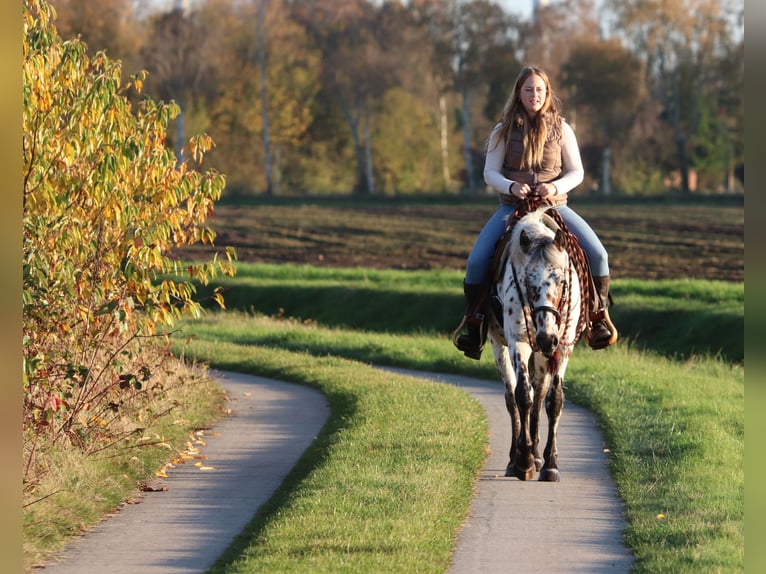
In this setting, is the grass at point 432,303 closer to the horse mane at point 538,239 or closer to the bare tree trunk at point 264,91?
the horse mane at point 538,239

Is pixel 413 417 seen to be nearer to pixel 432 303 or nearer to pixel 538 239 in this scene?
pixel 538 239

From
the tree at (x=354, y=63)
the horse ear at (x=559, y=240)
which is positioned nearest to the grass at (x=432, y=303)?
the horse ear at (x=559, y=240)

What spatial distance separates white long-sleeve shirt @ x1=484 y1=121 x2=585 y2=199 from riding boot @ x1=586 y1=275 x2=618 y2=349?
0.85 meters

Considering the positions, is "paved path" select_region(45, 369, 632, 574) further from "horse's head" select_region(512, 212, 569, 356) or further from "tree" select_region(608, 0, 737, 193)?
"tree" select_region(608, 0, 737, 193)

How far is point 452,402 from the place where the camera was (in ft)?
51.1

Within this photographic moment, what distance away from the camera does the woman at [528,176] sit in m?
→ 11.3

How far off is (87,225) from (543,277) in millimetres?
4493

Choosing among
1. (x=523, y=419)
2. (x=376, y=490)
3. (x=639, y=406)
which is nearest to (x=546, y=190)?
(x=523, y=419)

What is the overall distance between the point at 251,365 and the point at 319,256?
25.1m

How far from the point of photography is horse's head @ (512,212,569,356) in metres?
10.3

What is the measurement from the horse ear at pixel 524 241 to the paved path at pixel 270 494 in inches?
76.9

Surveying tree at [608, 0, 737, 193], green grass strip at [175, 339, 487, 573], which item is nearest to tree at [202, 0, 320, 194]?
tree at [608, 0, 737, 193]

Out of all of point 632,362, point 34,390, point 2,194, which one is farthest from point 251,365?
point 2,194

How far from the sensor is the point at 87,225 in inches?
488
